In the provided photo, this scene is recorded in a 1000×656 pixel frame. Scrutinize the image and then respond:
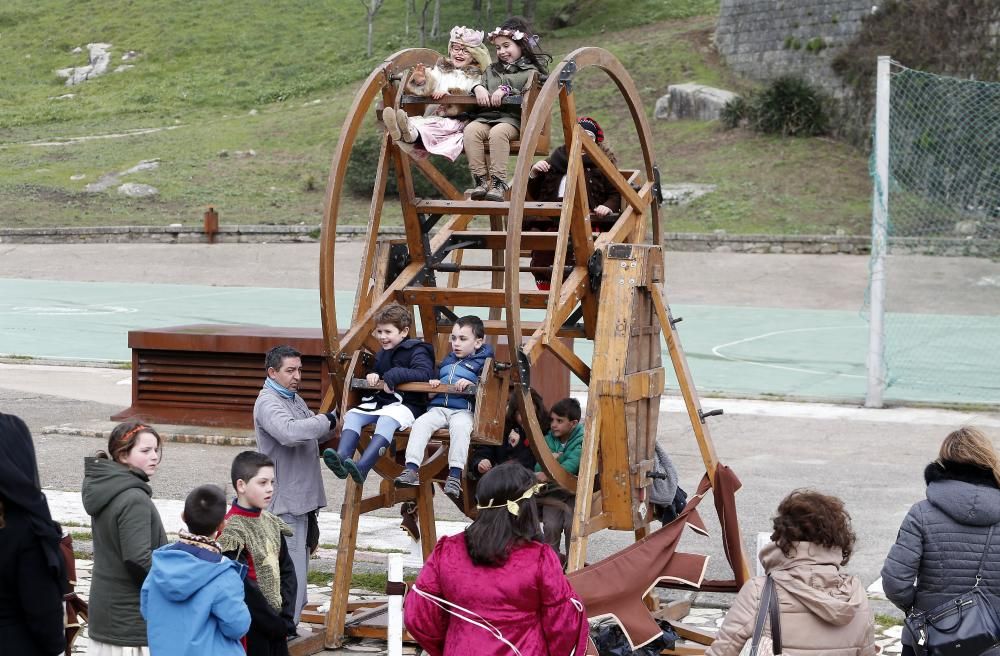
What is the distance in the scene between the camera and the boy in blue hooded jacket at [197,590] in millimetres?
4586

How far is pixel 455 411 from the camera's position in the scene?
6656mm

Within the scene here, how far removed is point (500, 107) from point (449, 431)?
197 cm

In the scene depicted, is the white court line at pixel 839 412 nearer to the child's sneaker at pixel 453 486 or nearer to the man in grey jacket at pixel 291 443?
the man in grey jacket at pixel 291 443

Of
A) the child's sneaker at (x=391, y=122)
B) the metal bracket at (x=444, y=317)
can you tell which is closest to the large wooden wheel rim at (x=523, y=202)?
the child's sneaker at (x=391, y=122)

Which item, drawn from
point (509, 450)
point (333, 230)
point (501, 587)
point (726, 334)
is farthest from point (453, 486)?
point (726, 334)

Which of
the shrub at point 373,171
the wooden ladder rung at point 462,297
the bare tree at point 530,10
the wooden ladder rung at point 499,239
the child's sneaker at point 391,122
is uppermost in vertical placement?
the bare tree at point 530,10

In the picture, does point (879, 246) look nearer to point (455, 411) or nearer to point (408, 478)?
point (455, 411)

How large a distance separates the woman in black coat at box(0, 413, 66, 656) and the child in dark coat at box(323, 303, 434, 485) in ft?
5.73

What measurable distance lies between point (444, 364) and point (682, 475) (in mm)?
5883

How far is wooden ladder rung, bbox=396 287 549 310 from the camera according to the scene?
726 centimetres

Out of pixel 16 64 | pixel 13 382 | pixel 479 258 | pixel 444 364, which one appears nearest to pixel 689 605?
pixel 444 364

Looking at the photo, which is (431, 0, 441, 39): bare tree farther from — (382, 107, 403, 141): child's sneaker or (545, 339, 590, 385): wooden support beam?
(545, 339, 590, 385): wooden support beam

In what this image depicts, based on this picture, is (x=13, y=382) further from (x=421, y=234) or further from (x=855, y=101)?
(x=855, y=101)

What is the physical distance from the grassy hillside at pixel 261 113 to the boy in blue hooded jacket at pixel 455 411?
25.0 m
